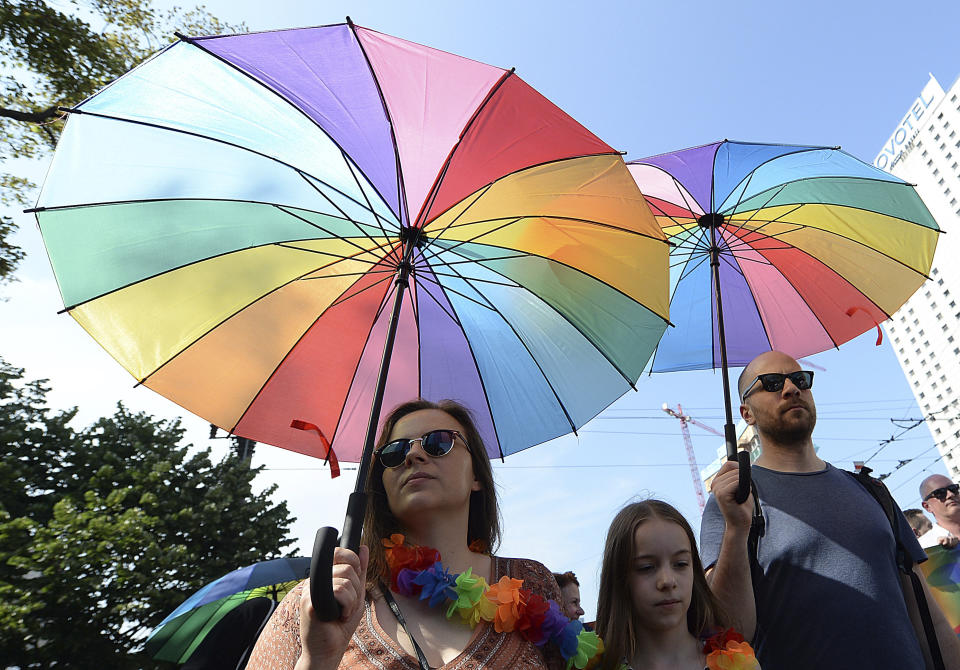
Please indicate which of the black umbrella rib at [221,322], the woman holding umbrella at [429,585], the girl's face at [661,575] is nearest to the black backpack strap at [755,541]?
the girl's face at [661,575]

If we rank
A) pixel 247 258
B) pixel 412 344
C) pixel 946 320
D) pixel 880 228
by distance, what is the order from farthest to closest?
pixel 946 320 < pixel 880 228 < pixel 412 344 < pixel 247 258

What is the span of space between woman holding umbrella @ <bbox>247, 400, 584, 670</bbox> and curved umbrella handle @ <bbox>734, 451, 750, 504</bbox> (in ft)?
2.78

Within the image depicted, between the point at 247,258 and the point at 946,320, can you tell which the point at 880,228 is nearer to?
the point at 247,258

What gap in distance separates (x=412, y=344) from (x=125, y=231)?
137 cm

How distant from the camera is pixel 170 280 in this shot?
268 centimetres

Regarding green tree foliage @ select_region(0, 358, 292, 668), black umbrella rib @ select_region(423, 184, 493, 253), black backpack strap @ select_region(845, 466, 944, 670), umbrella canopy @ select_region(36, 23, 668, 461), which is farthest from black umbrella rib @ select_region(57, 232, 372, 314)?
green tree foliage @ select_region(0, 358, 292, 668)

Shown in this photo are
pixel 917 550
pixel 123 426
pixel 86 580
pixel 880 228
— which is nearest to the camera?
pixel 917 550

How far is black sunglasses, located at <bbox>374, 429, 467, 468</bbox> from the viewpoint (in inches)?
94.3

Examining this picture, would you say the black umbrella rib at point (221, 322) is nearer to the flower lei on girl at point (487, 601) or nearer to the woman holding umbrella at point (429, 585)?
the woman holding umbrella at point (429, 585)

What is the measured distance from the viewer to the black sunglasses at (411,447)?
2395mm

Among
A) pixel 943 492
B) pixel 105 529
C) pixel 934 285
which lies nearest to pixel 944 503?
pixel 943 492

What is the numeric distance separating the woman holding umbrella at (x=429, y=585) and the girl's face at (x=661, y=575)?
0.30m

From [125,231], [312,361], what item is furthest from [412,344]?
[125,231]

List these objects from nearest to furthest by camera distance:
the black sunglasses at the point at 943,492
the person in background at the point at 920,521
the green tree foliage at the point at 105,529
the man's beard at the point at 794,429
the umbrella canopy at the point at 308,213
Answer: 1. the umbrella canopy at the point at 308,213
2. the man's beard at the point at 794,429
3. the black sunglasses at the point at 943,492
4. the person in background at the point at 920,521
5. the green tree foliage at the point at 105,529
